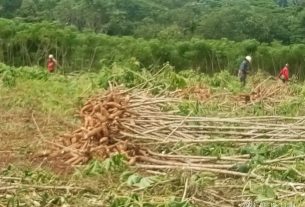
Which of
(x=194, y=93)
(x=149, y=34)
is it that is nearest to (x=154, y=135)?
(x=194, y=93)

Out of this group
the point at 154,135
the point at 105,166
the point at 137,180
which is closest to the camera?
the point at 137,180

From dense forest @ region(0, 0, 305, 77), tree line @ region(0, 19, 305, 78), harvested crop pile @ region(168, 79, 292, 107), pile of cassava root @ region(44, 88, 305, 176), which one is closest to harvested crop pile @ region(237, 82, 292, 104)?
harvested crop pile @ region(168, 79, 292, 107)

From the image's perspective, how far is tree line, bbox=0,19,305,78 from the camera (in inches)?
891

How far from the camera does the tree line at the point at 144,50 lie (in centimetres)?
2264

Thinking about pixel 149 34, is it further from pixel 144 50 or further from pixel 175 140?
pixel 175 140

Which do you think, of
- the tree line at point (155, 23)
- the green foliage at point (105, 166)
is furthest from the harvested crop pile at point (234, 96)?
the tree line at point (155, 23)

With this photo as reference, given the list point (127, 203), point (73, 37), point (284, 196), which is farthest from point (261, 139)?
point (73, 37)

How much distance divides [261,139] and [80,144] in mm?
1555

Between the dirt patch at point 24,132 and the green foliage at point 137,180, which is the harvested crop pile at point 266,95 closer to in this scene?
the dirt patch at point 24,132

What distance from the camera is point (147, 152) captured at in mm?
6047

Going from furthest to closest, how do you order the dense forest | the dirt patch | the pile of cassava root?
the dense forest < the dirt patch < the pile of cassava root

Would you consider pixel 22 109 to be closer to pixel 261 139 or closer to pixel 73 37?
pixel 261 139

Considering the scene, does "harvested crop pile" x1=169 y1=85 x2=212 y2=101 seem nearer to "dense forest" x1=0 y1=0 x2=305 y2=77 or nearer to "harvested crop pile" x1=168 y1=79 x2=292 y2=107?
"harvested crop pile" x1=168 y1=79 x2=292 y2=107

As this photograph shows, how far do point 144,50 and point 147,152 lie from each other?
16.7 metres
